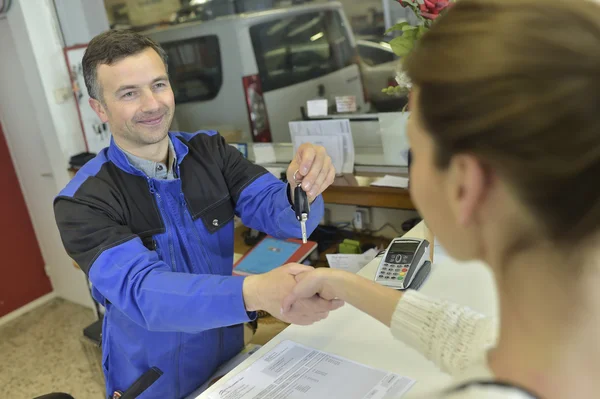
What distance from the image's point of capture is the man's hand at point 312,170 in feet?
4.11

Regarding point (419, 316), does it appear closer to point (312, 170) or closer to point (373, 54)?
point (312, 170)

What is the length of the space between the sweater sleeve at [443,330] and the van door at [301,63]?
181 cm

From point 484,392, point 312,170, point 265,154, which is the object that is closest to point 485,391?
point 484,392

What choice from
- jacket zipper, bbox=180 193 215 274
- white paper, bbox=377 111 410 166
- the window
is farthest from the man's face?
the window

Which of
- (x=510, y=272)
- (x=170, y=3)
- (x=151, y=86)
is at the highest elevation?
(x=170, y=3)

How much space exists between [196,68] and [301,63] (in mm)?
613

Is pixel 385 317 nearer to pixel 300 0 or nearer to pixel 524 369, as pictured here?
pixel 524 369

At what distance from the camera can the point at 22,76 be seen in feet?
9.27

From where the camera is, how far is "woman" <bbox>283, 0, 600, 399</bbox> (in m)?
0.41

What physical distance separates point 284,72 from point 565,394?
2531 millimetres

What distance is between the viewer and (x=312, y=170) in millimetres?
1255

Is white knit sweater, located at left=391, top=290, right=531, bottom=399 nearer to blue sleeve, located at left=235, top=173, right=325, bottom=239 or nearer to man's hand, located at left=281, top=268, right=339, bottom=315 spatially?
man's hand, located at left=281, top=268, right=339, bottom=315

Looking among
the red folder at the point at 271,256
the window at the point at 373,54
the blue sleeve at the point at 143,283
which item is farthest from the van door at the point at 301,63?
the blue sleeve at the point at 143,283

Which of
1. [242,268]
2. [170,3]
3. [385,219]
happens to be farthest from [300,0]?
[242,268]
